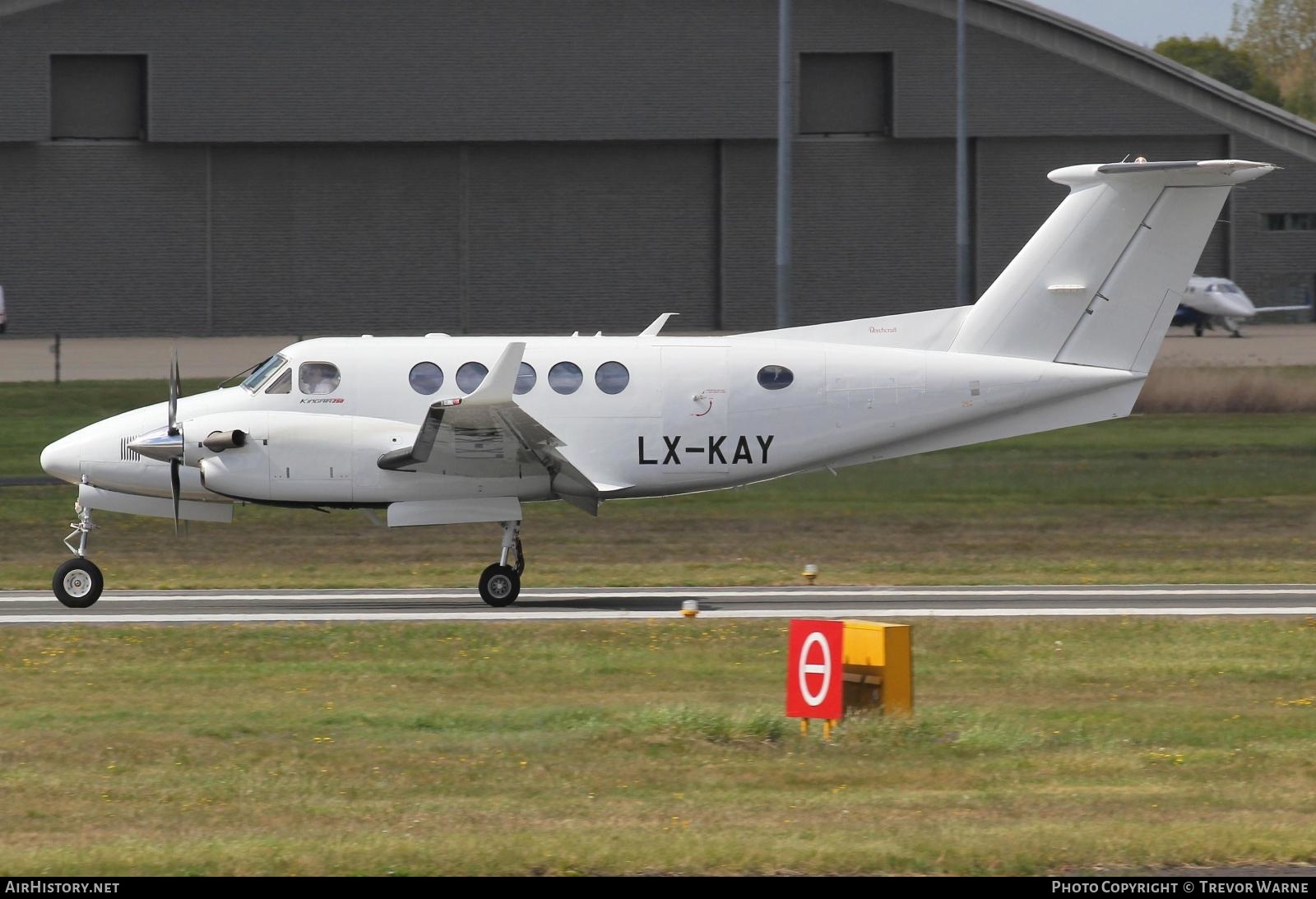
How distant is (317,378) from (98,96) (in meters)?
40.6

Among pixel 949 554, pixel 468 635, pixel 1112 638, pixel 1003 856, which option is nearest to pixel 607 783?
pixel 1003 856

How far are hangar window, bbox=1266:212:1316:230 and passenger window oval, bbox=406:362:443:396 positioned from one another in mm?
48629

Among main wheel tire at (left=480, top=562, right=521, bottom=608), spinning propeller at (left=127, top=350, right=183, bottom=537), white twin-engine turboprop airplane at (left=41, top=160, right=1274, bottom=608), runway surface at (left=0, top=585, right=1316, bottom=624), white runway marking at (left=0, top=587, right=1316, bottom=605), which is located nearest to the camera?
runway surface at (left=0, top=585, right=1316, bottom=624)

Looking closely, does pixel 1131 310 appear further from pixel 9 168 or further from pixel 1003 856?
pixel 9 168

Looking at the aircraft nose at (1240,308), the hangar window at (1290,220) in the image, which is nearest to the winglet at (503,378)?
the aircraft nose at (1240,308)

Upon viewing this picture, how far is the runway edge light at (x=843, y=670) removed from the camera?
11914 mm

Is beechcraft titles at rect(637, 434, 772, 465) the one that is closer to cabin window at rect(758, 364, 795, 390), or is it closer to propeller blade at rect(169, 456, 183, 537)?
cabin window at rect(758, 364, 795, 390)

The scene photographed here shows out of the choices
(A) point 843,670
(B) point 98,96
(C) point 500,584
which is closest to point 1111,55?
(B) point 98,96

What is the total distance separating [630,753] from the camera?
11664 mm

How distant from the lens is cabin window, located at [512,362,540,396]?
62.2ft

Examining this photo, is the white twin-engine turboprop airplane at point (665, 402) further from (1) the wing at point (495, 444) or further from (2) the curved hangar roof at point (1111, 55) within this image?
(2) the curved hangar roof at point (1111, 55)

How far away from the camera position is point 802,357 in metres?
19.4

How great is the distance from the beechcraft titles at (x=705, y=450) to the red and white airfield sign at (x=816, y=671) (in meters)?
7.23

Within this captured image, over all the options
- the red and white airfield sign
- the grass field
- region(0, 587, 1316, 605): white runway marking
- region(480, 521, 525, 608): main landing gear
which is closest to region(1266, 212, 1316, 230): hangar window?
the grass field
